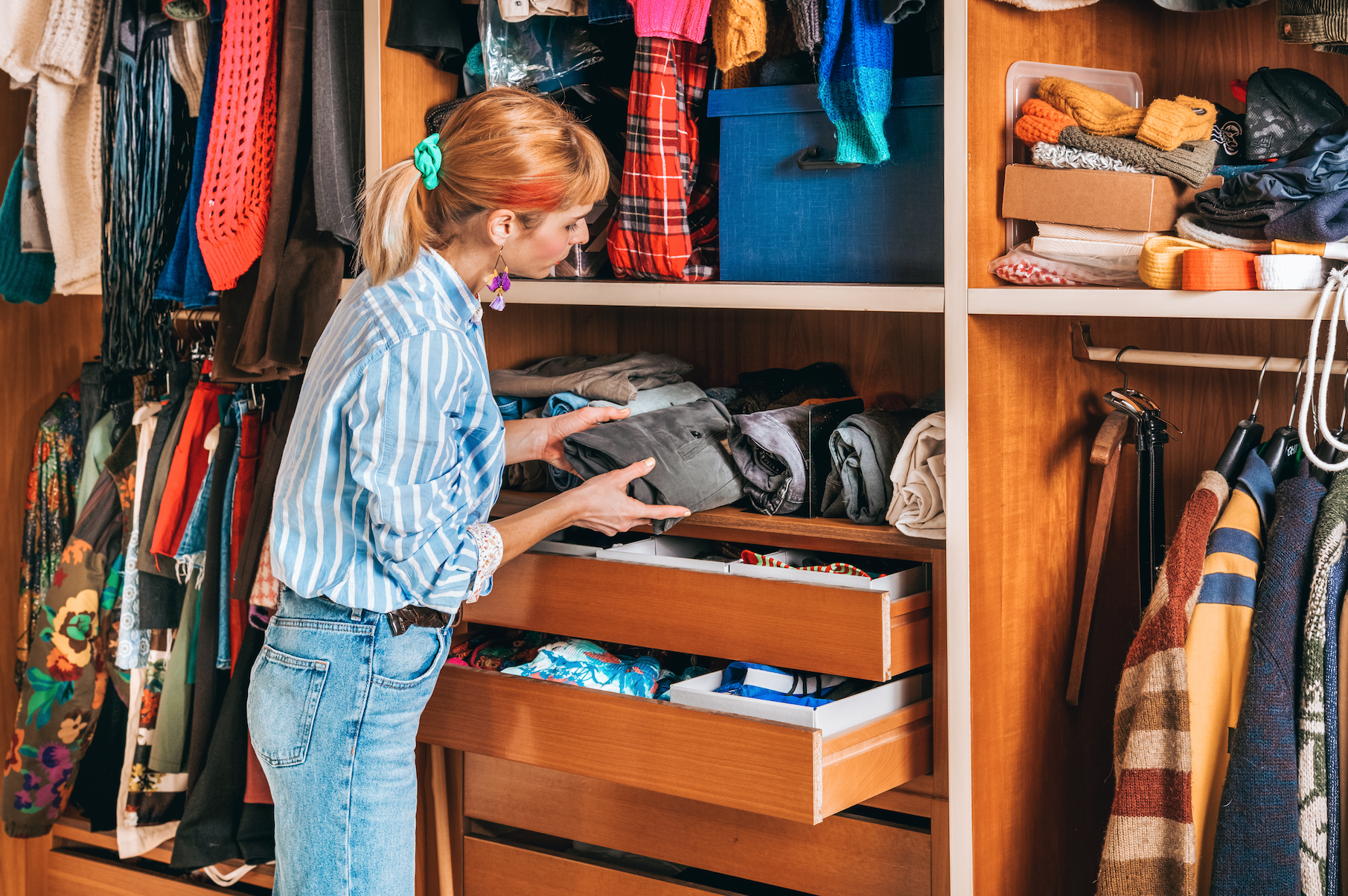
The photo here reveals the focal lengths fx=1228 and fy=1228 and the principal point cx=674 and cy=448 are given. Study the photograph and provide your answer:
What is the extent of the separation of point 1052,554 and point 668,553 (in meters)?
0.55

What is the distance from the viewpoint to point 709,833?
1753mm

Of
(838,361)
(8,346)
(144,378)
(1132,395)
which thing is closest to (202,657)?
(144,378)

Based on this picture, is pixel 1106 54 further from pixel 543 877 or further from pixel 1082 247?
pixel 543 877

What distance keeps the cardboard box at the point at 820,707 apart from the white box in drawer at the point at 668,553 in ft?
0.49

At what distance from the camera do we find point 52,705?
2.41 metres

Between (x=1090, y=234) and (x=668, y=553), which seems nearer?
(x=1090, y=234)

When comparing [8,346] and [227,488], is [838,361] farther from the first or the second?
[8,346]

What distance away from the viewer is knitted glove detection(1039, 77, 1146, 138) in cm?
146

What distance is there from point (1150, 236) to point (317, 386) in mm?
981

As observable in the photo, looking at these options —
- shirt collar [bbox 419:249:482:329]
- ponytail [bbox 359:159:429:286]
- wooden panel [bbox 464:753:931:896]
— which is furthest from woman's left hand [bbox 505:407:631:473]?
wooden panel [bbox 464:753:931:896]

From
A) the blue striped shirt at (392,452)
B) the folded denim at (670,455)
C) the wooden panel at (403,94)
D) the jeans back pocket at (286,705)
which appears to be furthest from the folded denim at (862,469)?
the wooden panel at (403,94)

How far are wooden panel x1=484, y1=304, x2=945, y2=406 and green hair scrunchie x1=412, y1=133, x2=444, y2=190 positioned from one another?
2.11 ft

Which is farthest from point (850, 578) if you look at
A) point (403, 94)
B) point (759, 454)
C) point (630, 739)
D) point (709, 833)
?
point (403, 94)

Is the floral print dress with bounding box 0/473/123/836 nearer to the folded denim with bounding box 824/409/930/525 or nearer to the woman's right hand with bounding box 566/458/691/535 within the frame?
the woman's right hand with bounding box 566/458/691/535
